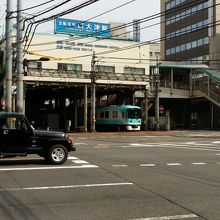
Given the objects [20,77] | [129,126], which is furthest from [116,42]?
[20,77]

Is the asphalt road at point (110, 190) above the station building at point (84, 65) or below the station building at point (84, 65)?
below

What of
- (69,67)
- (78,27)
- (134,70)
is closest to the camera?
(69,67)

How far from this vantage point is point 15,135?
47.4ft

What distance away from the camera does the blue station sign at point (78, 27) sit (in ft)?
175

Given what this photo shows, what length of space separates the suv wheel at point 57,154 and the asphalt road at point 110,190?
1.11 ft

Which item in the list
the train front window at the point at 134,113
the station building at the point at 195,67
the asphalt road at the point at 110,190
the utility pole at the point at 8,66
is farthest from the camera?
the station building at the point at 195,67

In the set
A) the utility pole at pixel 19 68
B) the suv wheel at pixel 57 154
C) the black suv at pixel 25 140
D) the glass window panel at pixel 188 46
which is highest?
the glass window panel at pixel 188 46

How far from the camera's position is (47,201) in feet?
28.6

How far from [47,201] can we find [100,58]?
Answer: 4621 cm

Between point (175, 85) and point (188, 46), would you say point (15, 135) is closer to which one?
point (175, 85)

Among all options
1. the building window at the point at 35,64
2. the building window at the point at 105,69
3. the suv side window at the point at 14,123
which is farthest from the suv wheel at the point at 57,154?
the building window at the point at 105,69

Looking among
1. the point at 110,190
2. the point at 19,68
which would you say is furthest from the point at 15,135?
the point at 19,68

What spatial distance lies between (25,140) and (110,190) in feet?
17.8

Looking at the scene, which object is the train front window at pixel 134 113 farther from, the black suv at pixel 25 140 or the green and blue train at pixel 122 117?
the black suv at pixel 25 140
